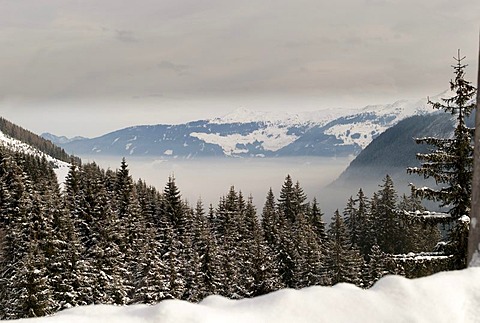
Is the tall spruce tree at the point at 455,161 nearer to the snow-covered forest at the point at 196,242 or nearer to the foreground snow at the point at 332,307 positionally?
the snow-covered forest at the point at 196,242

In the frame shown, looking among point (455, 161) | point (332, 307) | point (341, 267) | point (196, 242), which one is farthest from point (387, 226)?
point (332, 307)

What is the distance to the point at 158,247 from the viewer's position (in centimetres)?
4794

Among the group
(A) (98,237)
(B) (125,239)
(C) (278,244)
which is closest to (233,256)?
(C) (278,244)

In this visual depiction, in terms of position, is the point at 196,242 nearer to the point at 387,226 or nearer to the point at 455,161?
the point at 387,226

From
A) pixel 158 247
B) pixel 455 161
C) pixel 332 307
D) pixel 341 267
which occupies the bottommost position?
pixel 341 267

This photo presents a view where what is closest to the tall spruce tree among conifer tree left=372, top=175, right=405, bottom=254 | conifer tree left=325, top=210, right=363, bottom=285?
conifer tree left=325, top=210, right=363, bottom=285

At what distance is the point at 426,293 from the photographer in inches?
194

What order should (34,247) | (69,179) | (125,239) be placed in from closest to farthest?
(34,247)
(125,239)
(69,179)

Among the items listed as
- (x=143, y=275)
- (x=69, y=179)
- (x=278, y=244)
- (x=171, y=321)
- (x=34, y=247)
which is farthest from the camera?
(x=69, y=179)

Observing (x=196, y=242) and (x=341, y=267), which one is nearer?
(x=341, y=267)

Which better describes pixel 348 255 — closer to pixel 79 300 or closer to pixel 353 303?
pixel 79 300

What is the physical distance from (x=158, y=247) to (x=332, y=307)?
→ 45146 millimetres

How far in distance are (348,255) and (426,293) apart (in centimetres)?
4364

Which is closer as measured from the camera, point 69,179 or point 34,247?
point 34,247
